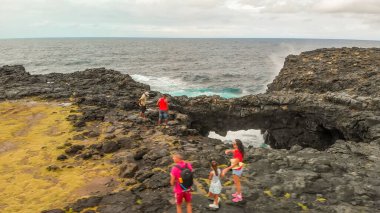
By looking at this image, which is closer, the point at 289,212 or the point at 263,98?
the point at 289,212

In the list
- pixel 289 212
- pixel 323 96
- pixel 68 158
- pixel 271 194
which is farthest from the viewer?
pixel 323 96

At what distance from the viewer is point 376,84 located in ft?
94.9

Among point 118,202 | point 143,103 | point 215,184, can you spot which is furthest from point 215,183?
point 143,103

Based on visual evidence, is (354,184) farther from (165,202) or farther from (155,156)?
(155,156)

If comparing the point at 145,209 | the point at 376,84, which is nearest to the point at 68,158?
the point at 145,209

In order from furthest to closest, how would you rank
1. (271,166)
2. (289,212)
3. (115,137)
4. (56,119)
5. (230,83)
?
1. (230,83)
2. (56,119)
3. (115,137)
4. (271,166)
5. (289,212)

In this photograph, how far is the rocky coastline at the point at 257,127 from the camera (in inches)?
551

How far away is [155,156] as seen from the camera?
17906 mm

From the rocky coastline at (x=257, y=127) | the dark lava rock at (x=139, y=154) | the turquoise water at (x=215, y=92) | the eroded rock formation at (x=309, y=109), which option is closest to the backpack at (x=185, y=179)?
the rocky coastline at (x=257, y=127)

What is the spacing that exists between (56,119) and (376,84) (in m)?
27.7

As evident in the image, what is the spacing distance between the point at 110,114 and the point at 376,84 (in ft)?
77.2

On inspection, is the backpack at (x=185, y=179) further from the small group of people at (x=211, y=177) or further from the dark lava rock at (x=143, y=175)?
the dark lava rock at (x=143, y=175)

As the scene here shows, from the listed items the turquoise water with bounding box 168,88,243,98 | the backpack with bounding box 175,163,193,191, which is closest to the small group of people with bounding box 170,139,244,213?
the backpack with bounding box 175,163,193,191

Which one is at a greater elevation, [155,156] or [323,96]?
[323,96]
